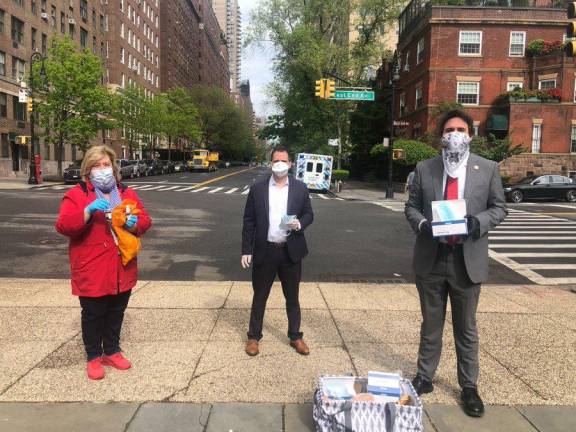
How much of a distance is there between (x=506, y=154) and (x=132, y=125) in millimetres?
40339

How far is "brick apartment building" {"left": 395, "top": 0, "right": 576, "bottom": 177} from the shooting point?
32.3m

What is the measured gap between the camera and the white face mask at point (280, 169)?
4453 millimetres

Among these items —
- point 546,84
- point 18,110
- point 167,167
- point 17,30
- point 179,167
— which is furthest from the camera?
point 179,167

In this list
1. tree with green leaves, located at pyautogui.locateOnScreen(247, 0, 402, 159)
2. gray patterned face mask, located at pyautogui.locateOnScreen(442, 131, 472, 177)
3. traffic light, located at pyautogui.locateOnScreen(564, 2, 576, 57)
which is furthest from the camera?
tree with green leaves, located at pyautogui.locateOnScreen(247, 0, 402, 159)

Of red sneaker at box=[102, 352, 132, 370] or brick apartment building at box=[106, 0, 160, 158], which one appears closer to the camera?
red sneaker at box=[102, 352, 132, 370]

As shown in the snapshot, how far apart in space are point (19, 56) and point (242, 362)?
45831mm

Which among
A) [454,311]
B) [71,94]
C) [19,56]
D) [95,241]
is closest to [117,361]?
[95,241]

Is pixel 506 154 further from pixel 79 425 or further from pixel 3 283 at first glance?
pixel 79 425

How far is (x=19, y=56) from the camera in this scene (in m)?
41.8

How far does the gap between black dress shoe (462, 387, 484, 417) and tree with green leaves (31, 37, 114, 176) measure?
35577 millimetres

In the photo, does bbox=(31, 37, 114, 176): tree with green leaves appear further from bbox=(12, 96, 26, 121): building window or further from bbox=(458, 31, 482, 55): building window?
bbox=(458, 31, 482, 55): building window

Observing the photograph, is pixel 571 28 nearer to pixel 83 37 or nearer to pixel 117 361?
pixel 117 361

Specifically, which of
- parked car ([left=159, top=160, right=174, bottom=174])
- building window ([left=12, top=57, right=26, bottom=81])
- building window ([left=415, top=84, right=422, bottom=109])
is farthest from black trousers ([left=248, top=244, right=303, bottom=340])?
parked car ([left=159, top=160, right=174, bottom=174])

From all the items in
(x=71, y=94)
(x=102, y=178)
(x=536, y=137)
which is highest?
(x=71, y=94)
